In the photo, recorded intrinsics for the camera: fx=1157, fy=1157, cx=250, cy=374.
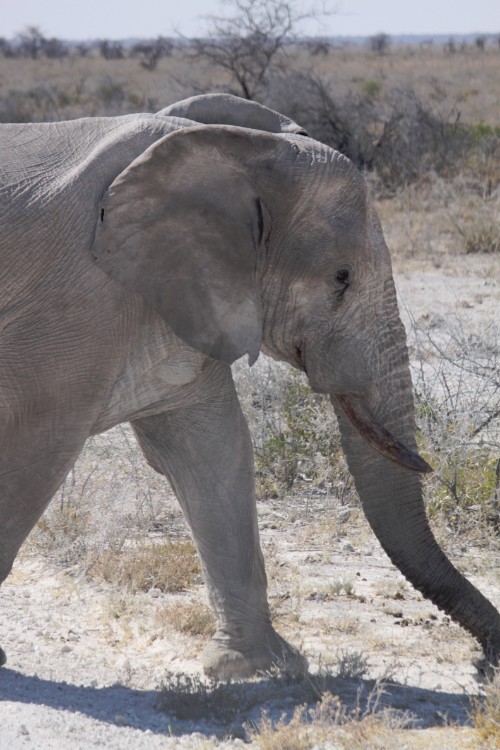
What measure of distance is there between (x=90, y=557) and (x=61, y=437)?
5.58 ft

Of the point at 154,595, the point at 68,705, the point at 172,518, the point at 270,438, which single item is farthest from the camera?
the point at 270,438

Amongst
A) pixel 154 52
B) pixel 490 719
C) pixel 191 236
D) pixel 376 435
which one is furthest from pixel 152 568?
pixel 154 52

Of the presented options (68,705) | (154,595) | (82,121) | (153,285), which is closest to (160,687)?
(68,705)

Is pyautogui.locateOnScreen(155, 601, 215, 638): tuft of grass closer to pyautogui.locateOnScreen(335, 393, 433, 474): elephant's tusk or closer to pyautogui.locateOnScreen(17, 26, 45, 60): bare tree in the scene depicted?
pyautogui.locateOnScreen(335, 393, 433, 474): elephant's tusk

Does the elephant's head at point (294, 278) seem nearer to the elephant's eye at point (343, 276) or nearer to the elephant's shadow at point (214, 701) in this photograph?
the elephant's eye at point (343, 276)

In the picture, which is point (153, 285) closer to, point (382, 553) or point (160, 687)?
point (160, 687)

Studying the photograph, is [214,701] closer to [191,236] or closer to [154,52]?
[191,236]

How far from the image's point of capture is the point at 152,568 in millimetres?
Result: 5156

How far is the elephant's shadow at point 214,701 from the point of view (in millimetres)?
3734

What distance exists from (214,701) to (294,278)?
1.44m

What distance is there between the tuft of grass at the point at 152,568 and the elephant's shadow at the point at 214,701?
1024 millimetres

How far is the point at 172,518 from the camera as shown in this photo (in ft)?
19.7

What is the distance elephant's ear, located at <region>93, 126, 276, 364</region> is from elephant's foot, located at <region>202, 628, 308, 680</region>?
1.17 m

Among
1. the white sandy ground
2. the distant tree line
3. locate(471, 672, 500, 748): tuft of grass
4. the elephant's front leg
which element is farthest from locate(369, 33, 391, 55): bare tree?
locate(471, 672, 500, 748): tuft of grass
